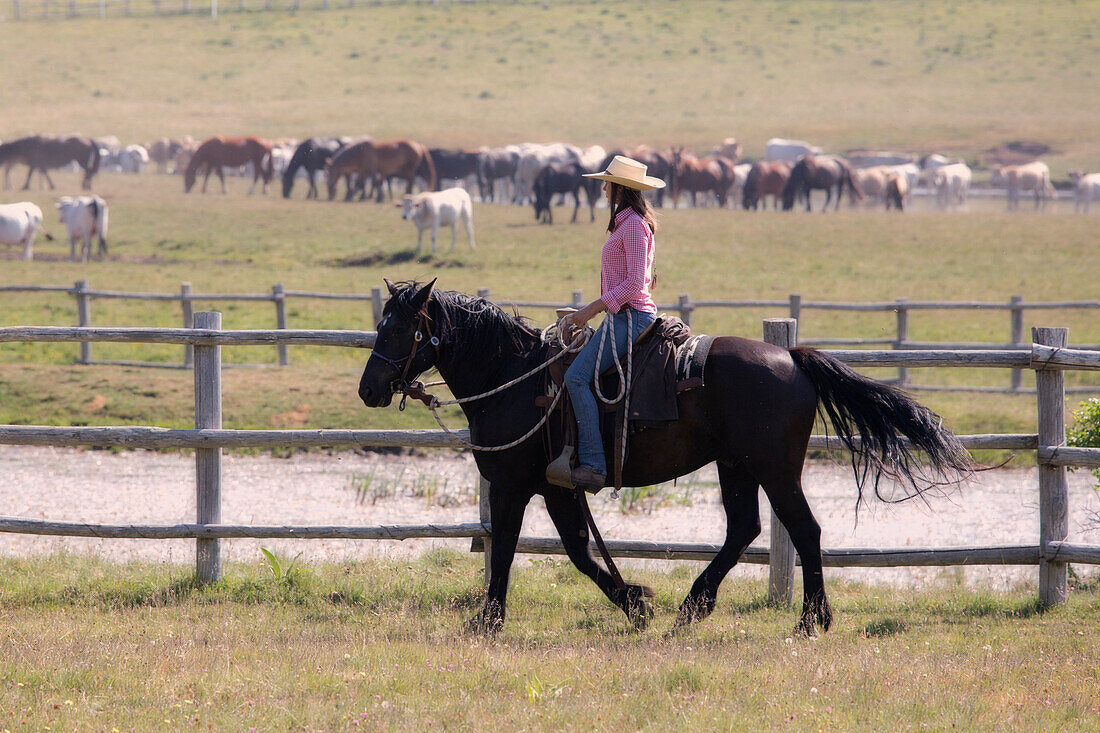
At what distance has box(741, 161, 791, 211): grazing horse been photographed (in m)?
38.5

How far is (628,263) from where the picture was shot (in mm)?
5473

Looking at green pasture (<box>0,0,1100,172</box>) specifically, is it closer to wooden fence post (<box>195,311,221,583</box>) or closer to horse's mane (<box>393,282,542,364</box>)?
horse's mane (<box>393,282,542,364</box>)

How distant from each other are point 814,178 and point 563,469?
115 ft

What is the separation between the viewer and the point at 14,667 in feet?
15.8

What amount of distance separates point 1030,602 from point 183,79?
7132 centimetres

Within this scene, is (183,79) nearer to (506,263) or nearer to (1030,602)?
(506,263)

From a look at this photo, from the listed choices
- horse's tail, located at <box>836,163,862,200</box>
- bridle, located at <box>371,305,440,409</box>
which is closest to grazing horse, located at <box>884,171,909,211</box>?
horse's tail, located at <box>836,163,862,200</box>

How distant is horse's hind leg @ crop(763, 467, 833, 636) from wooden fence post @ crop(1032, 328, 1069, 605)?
5.19ft

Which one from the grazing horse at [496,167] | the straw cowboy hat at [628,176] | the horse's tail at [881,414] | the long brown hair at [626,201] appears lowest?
the horse's tail at [881,414]

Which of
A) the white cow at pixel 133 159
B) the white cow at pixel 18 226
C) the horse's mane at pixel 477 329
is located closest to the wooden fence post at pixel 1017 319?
the horse's mane at pixel 477 329

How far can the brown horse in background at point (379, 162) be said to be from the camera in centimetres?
3866

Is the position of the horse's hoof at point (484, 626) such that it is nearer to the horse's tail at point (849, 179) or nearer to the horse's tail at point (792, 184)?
the horse's tail at point (792, 184)

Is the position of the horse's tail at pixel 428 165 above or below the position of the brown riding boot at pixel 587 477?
above

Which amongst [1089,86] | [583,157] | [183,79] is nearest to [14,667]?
[583,157]
